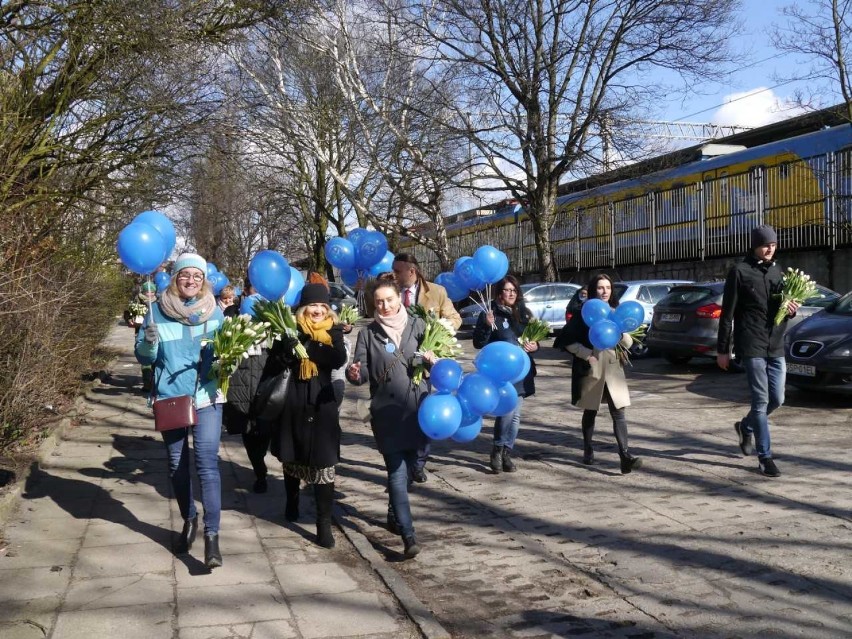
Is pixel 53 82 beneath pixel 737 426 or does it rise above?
above

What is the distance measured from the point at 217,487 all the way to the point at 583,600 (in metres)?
2.27

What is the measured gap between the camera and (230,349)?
4879mm

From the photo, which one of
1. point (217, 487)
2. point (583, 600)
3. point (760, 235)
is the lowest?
point (583, 600)

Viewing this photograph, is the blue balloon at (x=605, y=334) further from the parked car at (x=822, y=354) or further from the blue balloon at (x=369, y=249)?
the parked car at (x=822, y=354)

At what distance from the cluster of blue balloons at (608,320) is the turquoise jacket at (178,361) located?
3.37 meters

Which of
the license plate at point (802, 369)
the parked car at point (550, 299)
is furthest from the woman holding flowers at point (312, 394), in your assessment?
the parked car at point (550, 299)

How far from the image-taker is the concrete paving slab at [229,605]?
4.27m

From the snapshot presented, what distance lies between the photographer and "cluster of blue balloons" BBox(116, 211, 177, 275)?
5320 millimetres

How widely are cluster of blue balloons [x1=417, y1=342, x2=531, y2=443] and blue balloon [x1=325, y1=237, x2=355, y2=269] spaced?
11.5ft

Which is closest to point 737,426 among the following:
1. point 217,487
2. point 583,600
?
point 583,600

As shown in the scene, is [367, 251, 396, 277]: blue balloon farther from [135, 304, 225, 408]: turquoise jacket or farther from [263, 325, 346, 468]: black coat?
[135, 304, 225, 408]: turquoise jacket

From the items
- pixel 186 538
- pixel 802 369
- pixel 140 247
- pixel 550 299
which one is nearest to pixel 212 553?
pixel 186 538

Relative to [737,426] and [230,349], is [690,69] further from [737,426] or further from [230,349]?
[230,349]

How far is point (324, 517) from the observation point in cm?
560
